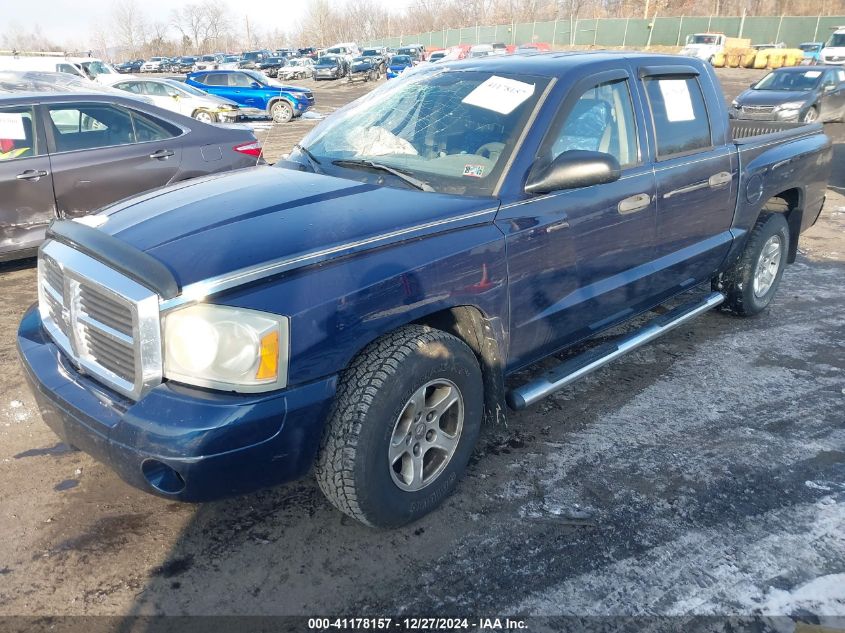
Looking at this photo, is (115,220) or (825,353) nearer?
(115,220)

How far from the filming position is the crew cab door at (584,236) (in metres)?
2.99

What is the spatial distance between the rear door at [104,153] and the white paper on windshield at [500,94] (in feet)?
12.3

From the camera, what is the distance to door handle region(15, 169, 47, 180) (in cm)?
545

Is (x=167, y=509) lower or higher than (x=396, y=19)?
lower

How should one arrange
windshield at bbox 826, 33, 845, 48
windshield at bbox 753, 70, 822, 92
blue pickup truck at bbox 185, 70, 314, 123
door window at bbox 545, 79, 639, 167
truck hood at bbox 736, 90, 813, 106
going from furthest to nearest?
windshield at bbox 826, 33, 845, 48 → blue pickup truck at bbox 185, 70, 314, 123 → windshield at bbox 753, 70, 822, 92 → truck hood at bbox 736, 90, 813, 106 → door window at bbox 545, 79, 639, 167

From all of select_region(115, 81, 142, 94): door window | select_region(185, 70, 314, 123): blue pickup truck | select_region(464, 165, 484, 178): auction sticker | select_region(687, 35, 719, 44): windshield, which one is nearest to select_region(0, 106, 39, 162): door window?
select_region(464, 165, 484, 178): auction sticker

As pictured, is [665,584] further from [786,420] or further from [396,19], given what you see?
[396,19]

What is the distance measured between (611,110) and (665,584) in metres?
2.36

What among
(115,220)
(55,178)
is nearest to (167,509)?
(115,220)

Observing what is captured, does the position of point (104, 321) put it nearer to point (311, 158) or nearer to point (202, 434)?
point (202, 434)

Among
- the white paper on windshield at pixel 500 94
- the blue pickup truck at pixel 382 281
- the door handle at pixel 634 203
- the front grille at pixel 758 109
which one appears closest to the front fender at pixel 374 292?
the blue pickup truck at pixel 382 281

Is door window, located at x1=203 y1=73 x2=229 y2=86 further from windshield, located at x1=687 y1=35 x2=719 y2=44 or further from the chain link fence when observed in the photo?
the chain link fence

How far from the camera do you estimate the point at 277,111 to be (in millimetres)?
20000

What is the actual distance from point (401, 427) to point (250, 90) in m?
20.5
